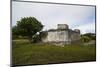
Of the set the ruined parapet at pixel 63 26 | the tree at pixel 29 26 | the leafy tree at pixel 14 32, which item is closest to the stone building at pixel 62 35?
the ruined parapet at pixel 63 26

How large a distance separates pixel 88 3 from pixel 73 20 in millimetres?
361

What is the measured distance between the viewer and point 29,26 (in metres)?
2.46

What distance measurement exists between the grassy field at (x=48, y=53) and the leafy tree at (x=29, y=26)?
13 cm

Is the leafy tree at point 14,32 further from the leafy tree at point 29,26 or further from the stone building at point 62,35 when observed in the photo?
the stone building at point 62,35

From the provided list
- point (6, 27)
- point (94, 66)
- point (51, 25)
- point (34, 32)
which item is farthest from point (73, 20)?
point (6, 27)

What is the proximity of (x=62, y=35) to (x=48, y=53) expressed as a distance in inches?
12.8

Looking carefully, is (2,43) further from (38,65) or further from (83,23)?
(83,23)

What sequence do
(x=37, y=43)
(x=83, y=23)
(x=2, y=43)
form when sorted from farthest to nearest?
1. (x=83, y=23)
2. (x=37, y=43)
3. (x=2, y=43)

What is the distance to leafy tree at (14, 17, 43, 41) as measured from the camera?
2422mm

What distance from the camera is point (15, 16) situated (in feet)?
7.80

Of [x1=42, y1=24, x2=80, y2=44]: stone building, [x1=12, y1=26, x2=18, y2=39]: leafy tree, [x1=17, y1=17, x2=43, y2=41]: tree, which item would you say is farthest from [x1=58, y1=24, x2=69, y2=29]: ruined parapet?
→ [x1=12, y1=26, x2=18, y2=39]: leafy tree

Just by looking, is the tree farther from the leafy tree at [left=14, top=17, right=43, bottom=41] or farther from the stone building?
the stone building

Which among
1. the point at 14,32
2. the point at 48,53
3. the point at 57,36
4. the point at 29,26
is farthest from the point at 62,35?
the point at 14,32

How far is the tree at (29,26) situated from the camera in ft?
7.95
